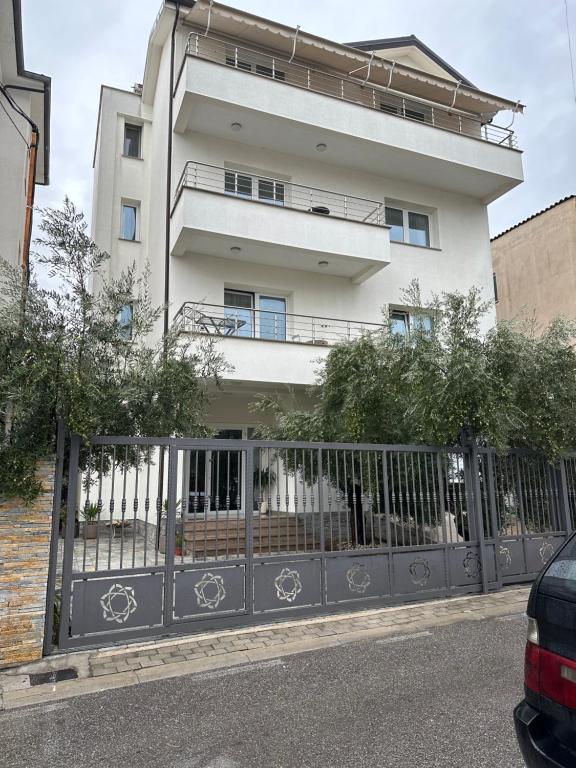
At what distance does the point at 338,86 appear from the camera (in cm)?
1482

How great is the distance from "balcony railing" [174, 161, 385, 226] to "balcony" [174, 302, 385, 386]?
2.78m

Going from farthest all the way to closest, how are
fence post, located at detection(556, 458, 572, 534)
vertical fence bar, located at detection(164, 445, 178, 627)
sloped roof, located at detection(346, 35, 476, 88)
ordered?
sloped roof, located at detection(346, 35, 476, 88) → fence post, located at detection(556, 458, 572, 534) → vertical fence bar, located at detection(164, 445, 178, 627)

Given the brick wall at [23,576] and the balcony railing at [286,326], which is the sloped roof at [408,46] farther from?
the brick wall at [23,576]

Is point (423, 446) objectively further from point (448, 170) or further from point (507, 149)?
point (507, 149)

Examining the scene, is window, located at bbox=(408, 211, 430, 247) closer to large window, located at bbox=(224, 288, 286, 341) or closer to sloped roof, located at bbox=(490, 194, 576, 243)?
large window, located at bbox=(224, 288, 286, 341)

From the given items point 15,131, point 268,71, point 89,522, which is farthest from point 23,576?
point 268,71

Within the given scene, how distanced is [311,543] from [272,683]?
2158 mm

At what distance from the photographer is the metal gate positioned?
5.23m

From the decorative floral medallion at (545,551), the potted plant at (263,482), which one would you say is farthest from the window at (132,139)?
the decorative floral medallion at (545,551)

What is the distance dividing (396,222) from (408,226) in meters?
0.41

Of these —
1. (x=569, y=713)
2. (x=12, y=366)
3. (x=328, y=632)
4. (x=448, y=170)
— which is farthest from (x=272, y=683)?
(x=448, y=170)

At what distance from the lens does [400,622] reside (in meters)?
5.96

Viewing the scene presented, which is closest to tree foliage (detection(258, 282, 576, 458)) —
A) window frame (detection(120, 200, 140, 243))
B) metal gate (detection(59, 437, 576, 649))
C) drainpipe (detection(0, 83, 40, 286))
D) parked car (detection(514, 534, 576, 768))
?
metal gate (detection(59, 437, 576, 649))

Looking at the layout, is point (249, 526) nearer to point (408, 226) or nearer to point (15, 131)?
point (15, 131)
